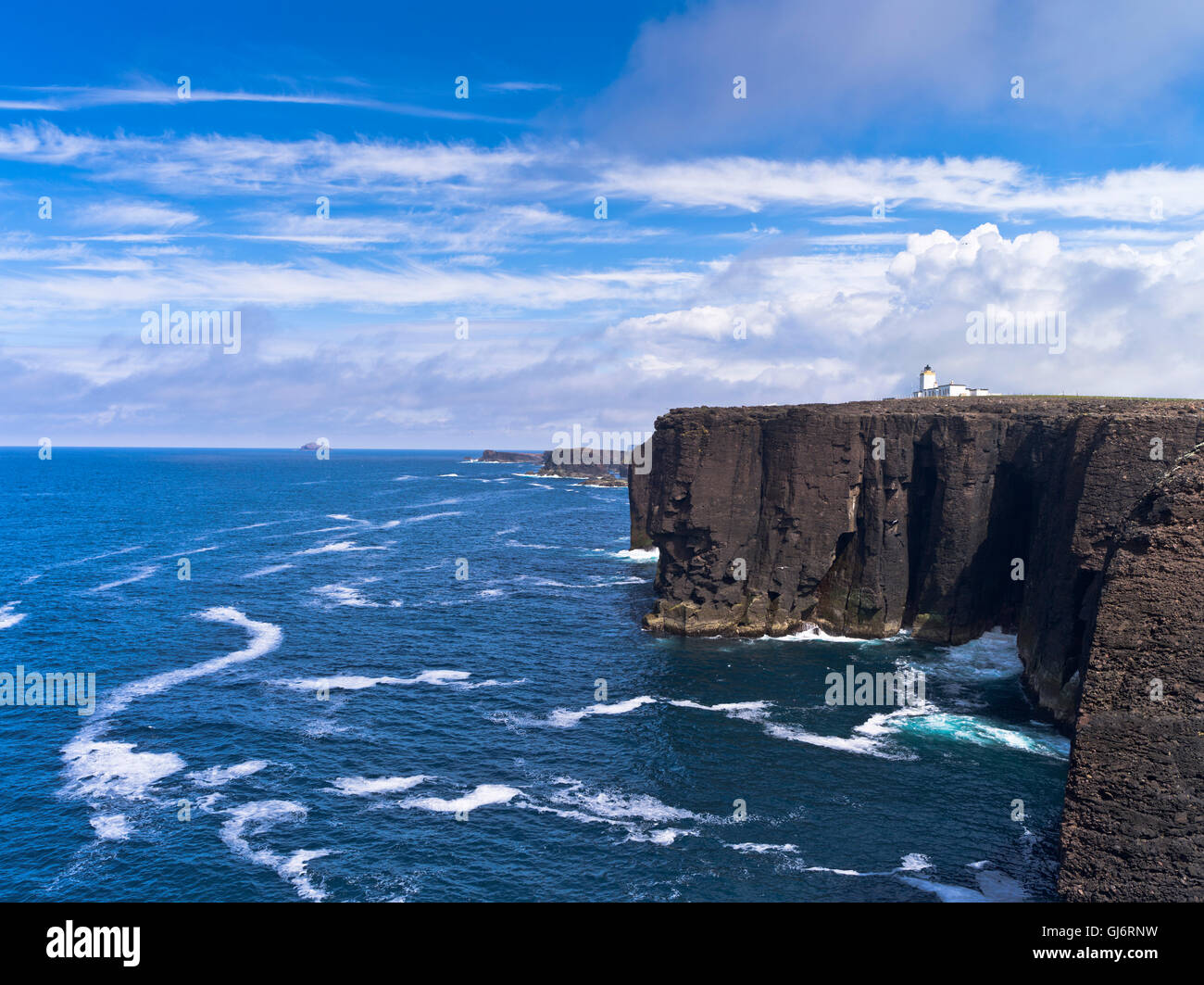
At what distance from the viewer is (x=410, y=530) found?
14838cm

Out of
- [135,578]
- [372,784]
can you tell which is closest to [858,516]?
[372,784]

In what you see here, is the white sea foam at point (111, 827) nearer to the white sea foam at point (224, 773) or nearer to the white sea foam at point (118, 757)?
the white sea foam at point (118, 757)

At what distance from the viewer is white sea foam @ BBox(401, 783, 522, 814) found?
135 ft

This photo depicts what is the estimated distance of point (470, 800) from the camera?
42062mm

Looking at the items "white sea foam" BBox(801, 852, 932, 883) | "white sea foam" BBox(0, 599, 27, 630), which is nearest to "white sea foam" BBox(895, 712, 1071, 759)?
"white sea foam" BBox(801, 852, 932, 883)

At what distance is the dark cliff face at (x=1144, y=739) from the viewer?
24.9 m

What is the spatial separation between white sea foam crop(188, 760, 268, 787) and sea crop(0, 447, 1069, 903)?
0.67ft

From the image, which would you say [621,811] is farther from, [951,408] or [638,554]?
[638,554]

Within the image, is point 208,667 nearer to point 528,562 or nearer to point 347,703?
point 347,703

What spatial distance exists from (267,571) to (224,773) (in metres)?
62.9

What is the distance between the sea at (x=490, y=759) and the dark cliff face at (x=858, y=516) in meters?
3.80

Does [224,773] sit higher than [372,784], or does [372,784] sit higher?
[224,773]
